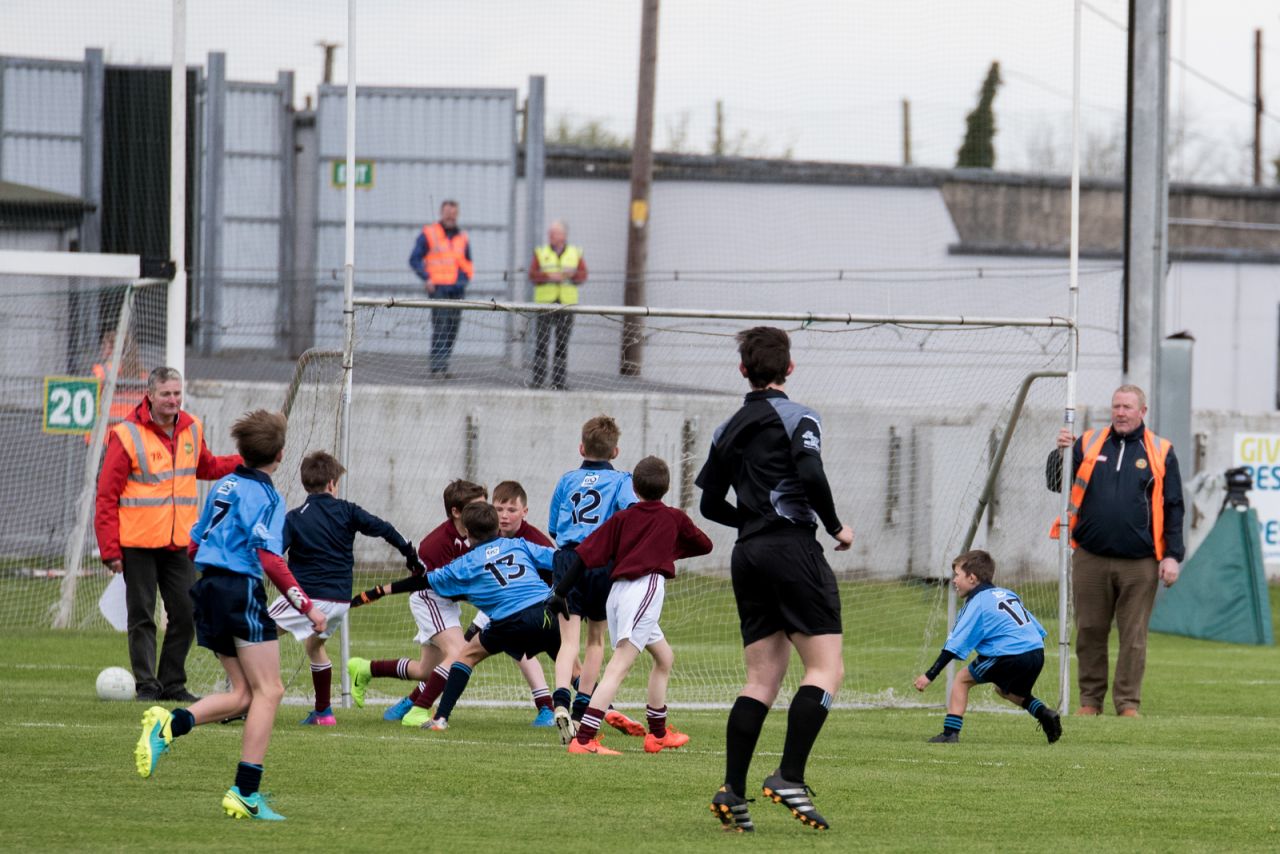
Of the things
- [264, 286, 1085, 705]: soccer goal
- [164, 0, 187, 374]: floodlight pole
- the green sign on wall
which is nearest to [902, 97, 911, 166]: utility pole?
the green sign on wall

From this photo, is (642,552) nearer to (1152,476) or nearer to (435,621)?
(435,621)

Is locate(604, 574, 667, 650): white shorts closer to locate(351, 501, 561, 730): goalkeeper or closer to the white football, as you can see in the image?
locate(351, 501, 561, 730): goalkeeper

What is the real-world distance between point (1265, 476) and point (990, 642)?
35.6 feet

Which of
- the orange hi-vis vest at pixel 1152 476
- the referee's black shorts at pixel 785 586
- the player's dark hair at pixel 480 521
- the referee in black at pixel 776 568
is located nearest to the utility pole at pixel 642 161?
the orange hi-vis vest at pixel 1152 476

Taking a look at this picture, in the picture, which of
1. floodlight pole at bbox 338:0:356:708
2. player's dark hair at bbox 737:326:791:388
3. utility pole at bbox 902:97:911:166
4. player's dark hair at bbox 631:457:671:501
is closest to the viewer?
player's dark hair at bbox 737:326:791:388

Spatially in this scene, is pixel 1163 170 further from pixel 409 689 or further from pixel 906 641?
pixel 409 689

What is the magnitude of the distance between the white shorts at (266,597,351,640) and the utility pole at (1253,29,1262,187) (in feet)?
131

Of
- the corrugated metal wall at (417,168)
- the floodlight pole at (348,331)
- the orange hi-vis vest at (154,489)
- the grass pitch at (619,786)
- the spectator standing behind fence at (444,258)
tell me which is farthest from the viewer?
the corrugated metal wall at (417,168)

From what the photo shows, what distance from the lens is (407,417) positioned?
645 inches

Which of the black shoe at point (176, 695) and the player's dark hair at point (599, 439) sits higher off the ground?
the player's dark hair at point (599, 439)

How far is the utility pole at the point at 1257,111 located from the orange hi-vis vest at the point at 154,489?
39.5 meters

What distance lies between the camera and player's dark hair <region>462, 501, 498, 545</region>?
9398 mm

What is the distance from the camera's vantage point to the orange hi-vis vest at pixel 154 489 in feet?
33.9

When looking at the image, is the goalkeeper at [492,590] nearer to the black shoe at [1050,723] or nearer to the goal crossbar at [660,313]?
the goal crossbar at [660,313]
